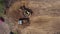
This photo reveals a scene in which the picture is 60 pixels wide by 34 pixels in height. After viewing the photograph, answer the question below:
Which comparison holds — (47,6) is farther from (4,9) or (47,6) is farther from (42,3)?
(4,9)

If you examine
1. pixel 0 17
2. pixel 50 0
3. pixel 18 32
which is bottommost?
pixel 18 32

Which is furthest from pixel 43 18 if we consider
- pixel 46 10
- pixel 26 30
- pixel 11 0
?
pixel 11 0

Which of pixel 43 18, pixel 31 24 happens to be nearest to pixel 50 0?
pixel 43 18

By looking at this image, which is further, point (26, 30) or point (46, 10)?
point (46, 10)

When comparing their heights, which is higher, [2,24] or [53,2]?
[53,2]

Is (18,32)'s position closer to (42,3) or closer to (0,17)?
(0,17)

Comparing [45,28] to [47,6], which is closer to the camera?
[45,28]
